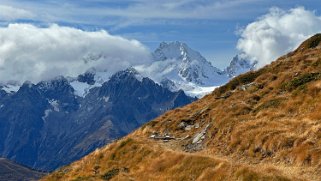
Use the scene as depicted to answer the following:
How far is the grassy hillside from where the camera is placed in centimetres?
3328

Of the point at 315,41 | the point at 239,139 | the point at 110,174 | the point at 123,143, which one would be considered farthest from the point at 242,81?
the point at 110,174

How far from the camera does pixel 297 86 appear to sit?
161 feet

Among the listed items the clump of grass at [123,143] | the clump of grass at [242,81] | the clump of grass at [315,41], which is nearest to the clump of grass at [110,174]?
the clump of grass at [123,143]

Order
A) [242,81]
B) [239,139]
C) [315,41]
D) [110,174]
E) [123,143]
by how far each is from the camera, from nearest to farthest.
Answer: [239,139]
[110,174]
[123,143]
[242,81]
[315,41]

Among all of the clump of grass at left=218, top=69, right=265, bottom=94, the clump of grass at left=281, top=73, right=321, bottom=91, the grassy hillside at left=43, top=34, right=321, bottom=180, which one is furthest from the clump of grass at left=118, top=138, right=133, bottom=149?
the clump of grass at left=281, top=73, right=321, bottom=91

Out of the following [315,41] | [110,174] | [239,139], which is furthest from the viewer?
[315,41]

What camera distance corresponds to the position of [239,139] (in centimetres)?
4034

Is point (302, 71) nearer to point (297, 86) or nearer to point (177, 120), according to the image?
point (297, 86)

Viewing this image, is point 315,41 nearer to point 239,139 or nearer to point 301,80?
point 301,80

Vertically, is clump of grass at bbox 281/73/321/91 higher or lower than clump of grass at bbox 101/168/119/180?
higher

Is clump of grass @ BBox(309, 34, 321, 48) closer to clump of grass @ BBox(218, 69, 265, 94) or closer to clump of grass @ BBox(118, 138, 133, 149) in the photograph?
clump of grass @ BBox(218, 69, 265, 94)

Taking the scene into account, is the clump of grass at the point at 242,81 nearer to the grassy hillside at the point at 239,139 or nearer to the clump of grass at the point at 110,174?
the grassy hillside at the point at 239,139

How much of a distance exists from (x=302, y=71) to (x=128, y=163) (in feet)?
73.1

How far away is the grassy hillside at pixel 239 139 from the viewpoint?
109 ft
